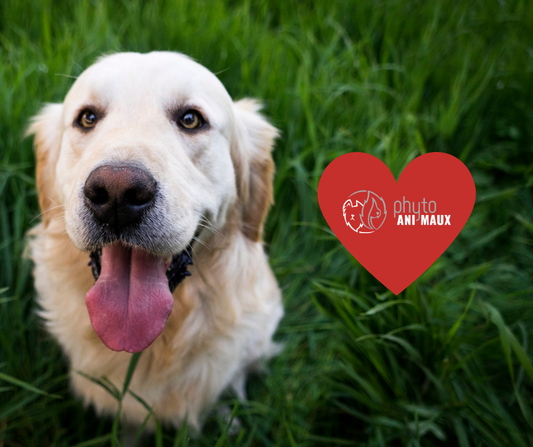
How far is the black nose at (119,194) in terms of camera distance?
1.20 m

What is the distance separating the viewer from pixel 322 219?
2615 mm

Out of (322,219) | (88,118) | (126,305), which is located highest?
(88,118)

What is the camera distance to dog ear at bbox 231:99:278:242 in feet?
6.43

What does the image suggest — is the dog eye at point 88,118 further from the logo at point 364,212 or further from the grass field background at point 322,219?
the logo at point 364,212

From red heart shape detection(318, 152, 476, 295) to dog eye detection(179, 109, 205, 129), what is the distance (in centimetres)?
61

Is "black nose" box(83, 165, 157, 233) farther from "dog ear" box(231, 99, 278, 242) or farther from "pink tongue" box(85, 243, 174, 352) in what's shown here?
"dog ear" box(231, 99, 278, 242)

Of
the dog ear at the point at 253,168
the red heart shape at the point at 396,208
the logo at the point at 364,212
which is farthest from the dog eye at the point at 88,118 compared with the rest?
the logo at the point at 364,212

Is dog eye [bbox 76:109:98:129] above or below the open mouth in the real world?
above

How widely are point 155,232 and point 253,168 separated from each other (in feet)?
2.82

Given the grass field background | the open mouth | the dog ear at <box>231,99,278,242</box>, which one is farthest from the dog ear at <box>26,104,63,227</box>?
the dog ear at <box>231,99,278,242</box>

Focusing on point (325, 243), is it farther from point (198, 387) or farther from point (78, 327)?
point (78, 327)

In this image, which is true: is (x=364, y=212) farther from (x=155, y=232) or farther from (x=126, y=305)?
(x=126, y=305)

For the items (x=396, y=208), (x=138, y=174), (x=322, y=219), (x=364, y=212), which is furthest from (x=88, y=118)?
(x=322, y=219)

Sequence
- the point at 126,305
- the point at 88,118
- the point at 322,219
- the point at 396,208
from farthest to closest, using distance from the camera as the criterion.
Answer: the point at 322,219, the point at 396,208, the point at 88,118, the point at 126,305
